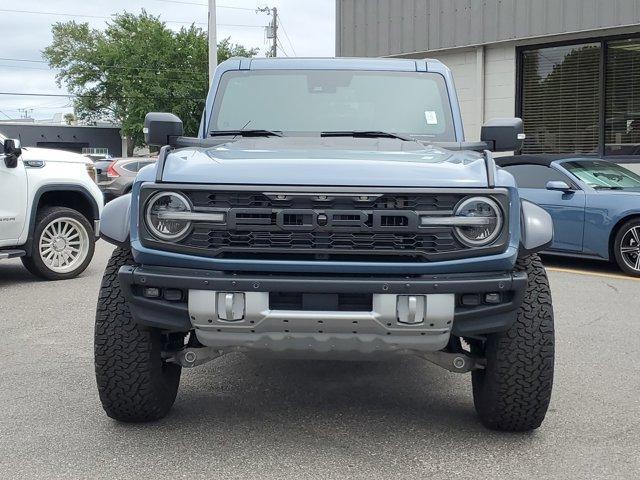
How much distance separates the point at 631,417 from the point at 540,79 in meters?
12.7

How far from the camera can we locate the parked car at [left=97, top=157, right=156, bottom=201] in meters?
20.7

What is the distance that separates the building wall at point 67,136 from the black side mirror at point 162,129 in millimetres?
58975

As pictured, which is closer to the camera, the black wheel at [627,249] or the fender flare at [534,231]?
the fender flare at [534,231]

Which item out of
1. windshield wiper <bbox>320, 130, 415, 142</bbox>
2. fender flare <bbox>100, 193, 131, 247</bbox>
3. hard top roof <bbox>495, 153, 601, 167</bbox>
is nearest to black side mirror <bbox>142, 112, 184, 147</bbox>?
windshield wiper <bbox>320, 130, 415, 142</bbox>

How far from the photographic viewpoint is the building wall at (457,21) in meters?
14.2

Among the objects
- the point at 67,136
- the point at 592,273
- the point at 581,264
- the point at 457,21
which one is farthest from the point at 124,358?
the point at 67,136

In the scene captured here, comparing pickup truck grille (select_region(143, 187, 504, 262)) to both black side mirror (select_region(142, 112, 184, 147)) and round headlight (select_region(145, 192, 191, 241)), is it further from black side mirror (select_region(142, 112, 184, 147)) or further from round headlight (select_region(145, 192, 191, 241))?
black side mirror (select_region(142, 112, 184, 147))

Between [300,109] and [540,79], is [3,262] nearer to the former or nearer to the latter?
[300,109]

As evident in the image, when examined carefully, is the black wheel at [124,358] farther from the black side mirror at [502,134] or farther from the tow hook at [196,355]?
the black side mirror at [502,134]

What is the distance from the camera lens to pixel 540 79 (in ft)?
51.8

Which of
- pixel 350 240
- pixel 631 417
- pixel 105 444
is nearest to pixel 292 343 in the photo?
pixel 350 240

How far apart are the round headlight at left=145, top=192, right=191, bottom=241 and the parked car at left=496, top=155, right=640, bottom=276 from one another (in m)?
6.83

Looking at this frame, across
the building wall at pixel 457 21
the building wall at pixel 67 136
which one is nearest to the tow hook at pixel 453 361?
the building wall at pixel 457 21

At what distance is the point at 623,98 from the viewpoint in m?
14.5
